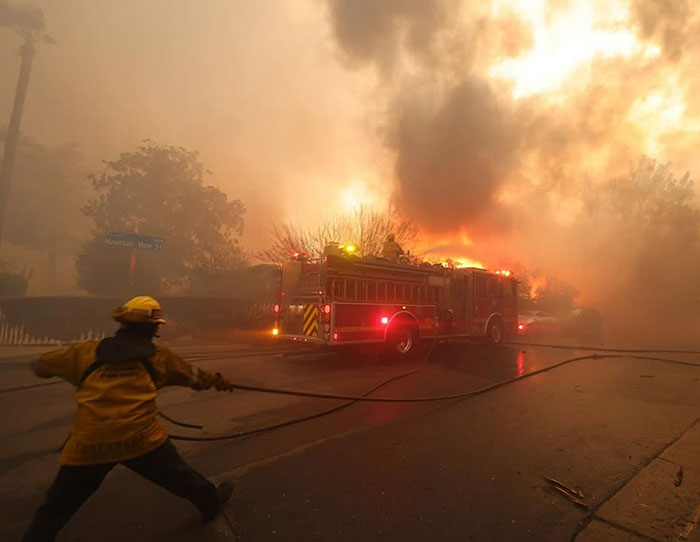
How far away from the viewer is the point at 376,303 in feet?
28.6

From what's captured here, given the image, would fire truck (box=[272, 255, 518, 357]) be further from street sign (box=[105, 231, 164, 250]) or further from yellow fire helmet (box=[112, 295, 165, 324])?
street sign (box=[105, 231, 164, 250])

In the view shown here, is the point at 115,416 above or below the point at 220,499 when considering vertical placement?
above

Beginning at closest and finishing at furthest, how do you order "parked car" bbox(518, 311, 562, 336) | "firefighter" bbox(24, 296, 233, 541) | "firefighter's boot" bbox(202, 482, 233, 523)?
"firefighter" bbox(24, 296, 233, 541), "firefighter's boot" bbox(202, 482, 233, 523), "parked car" bbox(518, 311, 562, 336)

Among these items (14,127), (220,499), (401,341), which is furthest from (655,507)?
(14,127)

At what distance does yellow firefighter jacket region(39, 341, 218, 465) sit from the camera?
196 cm

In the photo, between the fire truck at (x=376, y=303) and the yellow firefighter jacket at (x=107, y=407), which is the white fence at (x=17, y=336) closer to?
the fire truck at (x=376, y=303)

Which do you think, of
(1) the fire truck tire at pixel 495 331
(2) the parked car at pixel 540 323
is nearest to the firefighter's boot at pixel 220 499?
(1) the fire truck tire at pixel 495 331

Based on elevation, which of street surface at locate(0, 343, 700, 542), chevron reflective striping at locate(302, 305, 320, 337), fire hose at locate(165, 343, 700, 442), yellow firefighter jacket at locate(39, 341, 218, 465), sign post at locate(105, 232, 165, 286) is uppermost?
sign post at locate(105, 232, 165, 286)

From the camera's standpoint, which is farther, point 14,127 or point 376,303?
point 14,127

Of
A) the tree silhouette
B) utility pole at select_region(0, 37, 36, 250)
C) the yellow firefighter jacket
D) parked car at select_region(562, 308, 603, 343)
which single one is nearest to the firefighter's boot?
the yellow firefighter jacket

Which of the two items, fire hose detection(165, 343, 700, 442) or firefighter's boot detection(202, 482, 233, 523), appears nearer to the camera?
firefighter's boot detection(202, 482, 233, 523)

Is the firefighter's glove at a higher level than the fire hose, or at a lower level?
higher

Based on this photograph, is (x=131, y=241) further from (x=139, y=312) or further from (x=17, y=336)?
(x=139, y=312)

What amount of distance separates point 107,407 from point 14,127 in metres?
33.0
